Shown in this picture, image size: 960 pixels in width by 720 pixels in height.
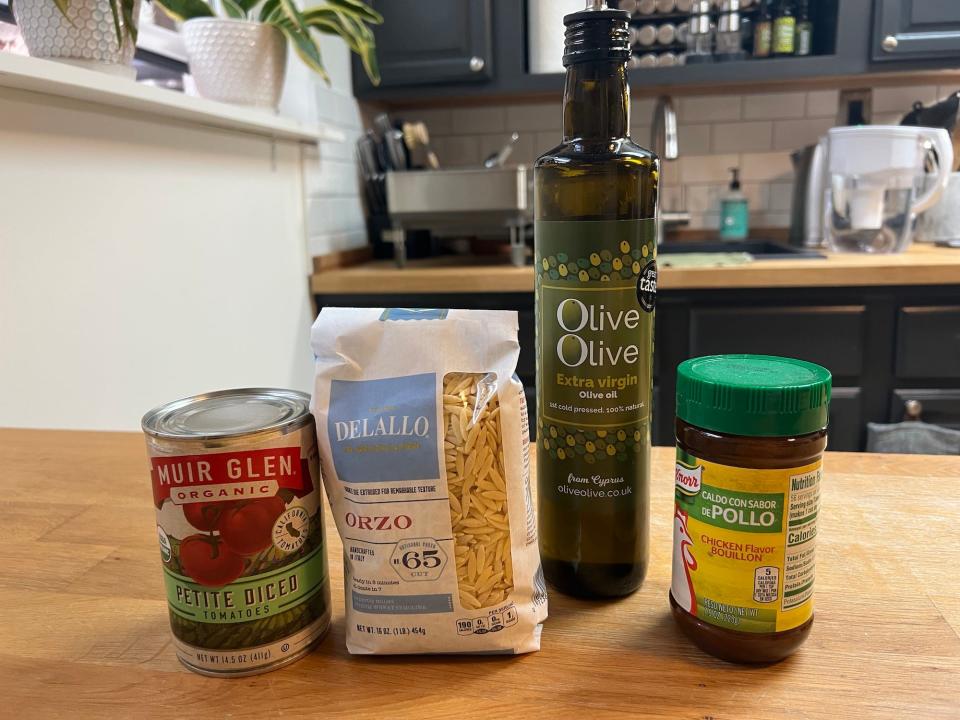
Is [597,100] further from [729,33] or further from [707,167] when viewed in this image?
[707,167]

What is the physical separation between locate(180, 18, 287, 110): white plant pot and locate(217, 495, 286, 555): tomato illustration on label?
1.21m

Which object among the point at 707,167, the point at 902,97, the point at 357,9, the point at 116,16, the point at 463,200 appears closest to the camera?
the point at 116,16

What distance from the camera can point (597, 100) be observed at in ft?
1.57

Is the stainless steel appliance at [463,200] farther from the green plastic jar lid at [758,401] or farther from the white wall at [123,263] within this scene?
the green plastic jar lid at [758,401]

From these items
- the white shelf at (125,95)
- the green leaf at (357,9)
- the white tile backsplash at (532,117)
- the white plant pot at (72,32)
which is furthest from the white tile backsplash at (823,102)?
the white plant pot at (72,32)

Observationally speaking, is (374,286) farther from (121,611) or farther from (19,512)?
(121,611)

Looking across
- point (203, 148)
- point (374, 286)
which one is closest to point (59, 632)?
point (203, 148)

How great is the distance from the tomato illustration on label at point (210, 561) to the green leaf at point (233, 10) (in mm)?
1288

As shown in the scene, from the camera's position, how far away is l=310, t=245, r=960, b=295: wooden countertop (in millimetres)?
1625

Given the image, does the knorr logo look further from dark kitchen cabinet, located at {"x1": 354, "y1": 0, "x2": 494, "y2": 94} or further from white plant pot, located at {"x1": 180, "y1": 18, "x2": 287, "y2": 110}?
dark kitchen cabinet, located at {"x1": 354, "y1": 0, "x2": 494, "y2": 94}

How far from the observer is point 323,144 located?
186 cm

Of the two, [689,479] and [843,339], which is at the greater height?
[689,479]

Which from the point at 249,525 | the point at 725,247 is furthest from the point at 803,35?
the point at 249,525

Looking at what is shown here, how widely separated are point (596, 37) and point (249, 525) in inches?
13.8
